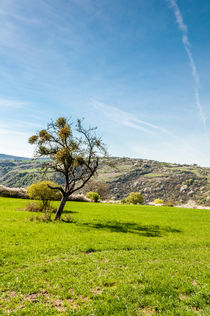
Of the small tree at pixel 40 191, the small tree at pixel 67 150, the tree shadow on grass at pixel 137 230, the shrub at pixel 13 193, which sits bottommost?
the shrub at pixel 13 193

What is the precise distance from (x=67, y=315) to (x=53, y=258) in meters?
5.71

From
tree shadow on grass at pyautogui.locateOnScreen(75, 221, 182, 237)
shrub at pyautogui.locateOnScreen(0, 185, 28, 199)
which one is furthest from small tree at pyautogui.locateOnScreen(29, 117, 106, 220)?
shrub at pyautogui.locateOnScreen(0, 185, 28, 199)

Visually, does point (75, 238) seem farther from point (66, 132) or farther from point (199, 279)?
point (66, 132)

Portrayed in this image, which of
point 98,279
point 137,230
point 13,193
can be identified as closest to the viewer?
point 98,279

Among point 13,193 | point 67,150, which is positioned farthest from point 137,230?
point 13,193

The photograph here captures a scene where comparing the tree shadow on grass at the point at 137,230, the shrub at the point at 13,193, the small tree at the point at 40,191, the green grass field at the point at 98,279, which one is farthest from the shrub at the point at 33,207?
the shrub at the point at 13,193

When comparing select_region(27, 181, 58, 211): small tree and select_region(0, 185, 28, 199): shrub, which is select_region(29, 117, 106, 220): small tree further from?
select_region(0, 185, 28, 199): shrub

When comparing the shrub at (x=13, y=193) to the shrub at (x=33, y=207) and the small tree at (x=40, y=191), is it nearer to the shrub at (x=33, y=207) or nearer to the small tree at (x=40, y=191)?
the shrub at (x=33, y=207)

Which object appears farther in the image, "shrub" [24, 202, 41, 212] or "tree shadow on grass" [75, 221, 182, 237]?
"shrub" [24, 202, 41, 212]

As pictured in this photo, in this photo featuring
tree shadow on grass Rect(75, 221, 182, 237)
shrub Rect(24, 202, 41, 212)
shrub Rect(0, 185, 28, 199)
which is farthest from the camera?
shrub Rect(0, 185, 28, 199)

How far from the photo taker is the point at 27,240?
48.6 feet

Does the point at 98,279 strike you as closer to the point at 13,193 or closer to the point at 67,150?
the point at 67,150

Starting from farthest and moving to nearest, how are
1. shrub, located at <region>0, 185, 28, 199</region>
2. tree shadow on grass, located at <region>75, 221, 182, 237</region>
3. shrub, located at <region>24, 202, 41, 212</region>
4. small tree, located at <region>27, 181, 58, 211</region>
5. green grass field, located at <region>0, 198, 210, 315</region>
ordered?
shrub, located at <region>0, 185, 28, 199</region> < shrub, located at <region>24, 202, 41, 212</region> < small tree, located at <region>27, 181, 58, 211</region> < tree shadow on grass, located at <region>75, 221, 182, 237</region> < green grass field, located at <region>0, 198, 210, 315</region>

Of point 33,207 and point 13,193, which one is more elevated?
point 33,207
